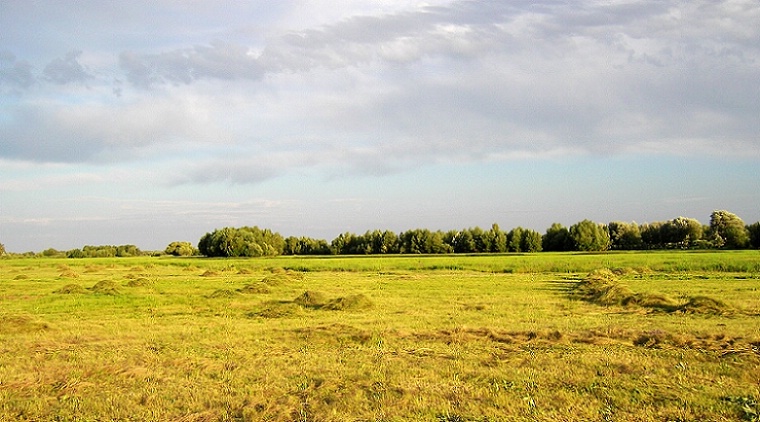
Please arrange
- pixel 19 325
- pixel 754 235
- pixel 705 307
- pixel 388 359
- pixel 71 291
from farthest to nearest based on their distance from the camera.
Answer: pixel 754 235 → pixel 71 291 → pixel 705 307 → pixel 19 325 → pixel 388 359

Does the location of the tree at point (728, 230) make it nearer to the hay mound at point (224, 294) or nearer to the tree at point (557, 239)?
the tree at point (557, 239)

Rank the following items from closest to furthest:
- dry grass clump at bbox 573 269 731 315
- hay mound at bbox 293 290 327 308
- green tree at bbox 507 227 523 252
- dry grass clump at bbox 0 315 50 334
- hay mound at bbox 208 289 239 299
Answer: dry grass clump at bbox 0 315 50 334, dry grass clump at bbox 573 269 731 315, hay mound at bbox 293 290 327 308, hay mound at bbox 208 289 239 299, green tree at bbox 507 227 523 252

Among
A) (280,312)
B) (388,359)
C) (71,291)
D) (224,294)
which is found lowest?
(388,359)

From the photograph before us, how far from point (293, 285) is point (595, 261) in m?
31.1

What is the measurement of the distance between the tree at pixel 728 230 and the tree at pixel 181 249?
101086 millimetres

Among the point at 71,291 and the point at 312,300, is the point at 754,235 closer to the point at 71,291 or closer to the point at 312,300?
the point at 312,300

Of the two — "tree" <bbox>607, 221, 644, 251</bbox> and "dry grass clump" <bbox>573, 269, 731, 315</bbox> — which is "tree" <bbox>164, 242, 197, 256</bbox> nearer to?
"tree" <bbox>607, 221, 644, 251</bbox>

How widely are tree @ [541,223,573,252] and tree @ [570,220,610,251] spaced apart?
1.46m

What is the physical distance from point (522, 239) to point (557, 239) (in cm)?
597

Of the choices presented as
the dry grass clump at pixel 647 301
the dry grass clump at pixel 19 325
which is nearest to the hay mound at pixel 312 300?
the dry grass clump at pixel 19 325

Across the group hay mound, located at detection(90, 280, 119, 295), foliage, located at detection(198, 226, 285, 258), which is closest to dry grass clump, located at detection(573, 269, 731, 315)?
hay mound, located at detection(90, 280, 119, 295)

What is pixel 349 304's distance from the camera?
21938 millimetres

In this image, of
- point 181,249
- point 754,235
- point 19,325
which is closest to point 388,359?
point 19,325

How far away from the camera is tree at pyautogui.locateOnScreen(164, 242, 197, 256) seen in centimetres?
12175
